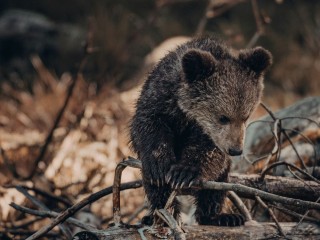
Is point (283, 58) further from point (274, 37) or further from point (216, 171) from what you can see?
point (216, 171)

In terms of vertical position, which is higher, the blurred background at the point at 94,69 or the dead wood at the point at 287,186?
the blurred background at the point at 94,69

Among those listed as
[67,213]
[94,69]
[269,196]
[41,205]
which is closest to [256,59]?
[269,196]

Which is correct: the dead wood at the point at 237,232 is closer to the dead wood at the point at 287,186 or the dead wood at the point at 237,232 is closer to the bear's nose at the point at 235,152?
the dead wood at the point at 287,186

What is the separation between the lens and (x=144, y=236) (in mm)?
3564

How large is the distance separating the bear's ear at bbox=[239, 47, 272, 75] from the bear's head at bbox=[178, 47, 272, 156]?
0.05ft

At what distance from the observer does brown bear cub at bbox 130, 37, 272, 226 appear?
422 cm

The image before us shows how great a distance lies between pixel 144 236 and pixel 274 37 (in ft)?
36.1

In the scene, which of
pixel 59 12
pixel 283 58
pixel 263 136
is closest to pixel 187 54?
pixel 263 136

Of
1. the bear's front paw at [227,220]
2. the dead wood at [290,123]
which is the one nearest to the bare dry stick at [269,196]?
the bear's front paw at [227,220]

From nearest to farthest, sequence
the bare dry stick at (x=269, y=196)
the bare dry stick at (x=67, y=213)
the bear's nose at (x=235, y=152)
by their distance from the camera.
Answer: the bare dry stick at (x=269, y=196) → the bare dry stick at (x=67, y=213) → the bear's nose at (x=235, y=152)

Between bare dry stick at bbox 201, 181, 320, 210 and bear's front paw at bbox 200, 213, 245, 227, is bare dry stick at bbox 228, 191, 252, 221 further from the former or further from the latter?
bare dry stick at bbox 201, 181, 320, 210

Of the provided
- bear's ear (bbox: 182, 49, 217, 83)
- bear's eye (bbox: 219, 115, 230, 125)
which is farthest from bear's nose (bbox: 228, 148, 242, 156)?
bear's ear (bbox: 182, 49, 217, 83)

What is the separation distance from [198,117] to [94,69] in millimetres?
7284

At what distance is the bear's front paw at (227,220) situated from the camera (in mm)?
4219
